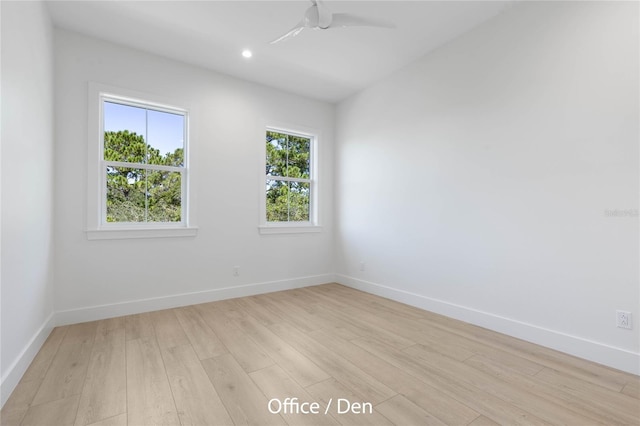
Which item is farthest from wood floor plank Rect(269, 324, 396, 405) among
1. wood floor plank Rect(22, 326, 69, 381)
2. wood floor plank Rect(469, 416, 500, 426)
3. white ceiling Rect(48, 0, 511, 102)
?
white ceiling Rect(48, 0, 511, 102)

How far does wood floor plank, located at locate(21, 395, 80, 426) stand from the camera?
59.6 inches

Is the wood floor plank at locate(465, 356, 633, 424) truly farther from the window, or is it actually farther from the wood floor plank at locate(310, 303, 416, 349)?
the window

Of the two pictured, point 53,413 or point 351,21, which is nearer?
point 53,413

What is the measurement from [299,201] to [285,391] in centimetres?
306

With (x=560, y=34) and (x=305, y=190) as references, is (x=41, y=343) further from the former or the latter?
(x=560, y=34)

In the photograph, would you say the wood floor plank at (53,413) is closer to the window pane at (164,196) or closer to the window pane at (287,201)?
the window pane at (164,196)

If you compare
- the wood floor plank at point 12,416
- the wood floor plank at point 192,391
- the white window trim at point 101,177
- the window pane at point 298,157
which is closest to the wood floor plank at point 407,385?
the wood floor plank at point 192,391

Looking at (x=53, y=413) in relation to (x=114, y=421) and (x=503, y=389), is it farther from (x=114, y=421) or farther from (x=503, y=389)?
(x=503, y=389)

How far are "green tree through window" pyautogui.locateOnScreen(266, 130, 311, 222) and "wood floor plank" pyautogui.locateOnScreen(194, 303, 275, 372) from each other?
153cm

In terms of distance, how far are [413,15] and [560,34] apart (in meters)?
1.17

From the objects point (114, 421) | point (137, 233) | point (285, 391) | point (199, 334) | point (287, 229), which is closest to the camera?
point (114, 421)

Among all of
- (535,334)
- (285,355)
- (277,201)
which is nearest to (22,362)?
(285,355)

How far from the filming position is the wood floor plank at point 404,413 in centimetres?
153

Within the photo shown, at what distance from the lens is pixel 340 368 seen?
2.07 metres
